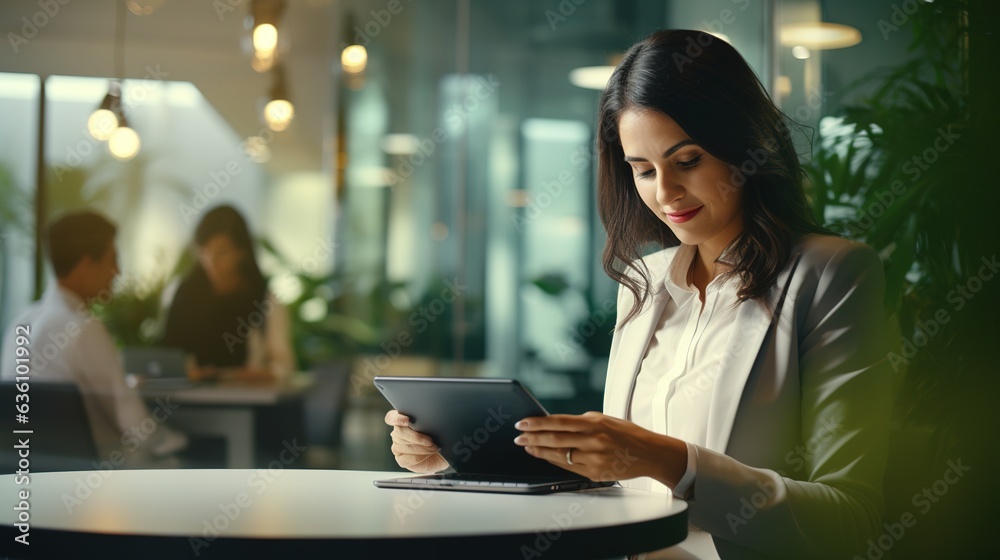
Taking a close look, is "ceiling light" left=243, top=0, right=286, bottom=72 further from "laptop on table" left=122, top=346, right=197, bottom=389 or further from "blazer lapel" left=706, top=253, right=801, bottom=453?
"blazer lapel" left=706, top=253, right=801, bottom=453

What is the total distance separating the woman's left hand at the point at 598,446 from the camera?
1406 millimetres

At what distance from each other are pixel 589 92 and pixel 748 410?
384 cm

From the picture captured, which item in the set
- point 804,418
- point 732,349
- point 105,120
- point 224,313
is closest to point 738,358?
point 732,349

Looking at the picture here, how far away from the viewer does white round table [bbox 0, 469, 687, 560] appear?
1.13 metres

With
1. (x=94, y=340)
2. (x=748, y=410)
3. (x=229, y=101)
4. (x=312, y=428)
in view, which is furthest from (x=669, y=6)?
(x=748, y=410)

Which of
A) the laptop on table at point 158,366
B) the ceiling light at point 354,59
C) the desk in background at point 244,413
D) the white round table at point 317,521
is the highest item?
the ceiling light at point 354,59

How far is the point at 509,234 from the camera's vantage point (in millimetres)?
5379

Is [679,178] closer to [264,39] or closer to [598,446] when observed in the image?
[598,446]

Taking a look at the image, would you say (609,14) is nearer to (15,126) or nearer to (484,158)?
(484,158)

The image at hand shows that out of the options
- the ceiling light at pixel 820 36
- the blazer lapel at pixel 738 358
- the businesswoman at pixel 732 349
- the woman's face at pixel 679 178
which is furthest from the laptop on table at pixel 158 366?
the blazer lapel at pixel 738 358

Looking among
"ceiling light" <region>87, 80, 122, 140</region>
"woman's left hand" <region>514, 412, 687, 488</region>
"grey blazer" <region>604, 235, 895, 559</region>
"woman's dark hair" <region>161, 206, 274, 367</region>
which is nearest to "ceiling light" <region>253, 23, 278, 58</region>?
"ceiling light" <region>87, 80, 122, 140</region>

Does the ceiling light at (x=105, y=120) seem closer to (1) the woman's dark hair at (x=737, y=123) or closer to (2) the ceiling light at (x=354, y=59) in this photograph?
(2) the ceiling light at (x=354, y=59)

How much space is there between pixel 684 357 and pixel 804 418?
28cm

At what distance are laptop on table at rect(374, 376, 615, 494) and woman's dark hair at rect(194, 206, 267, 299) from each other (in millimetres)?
3964
